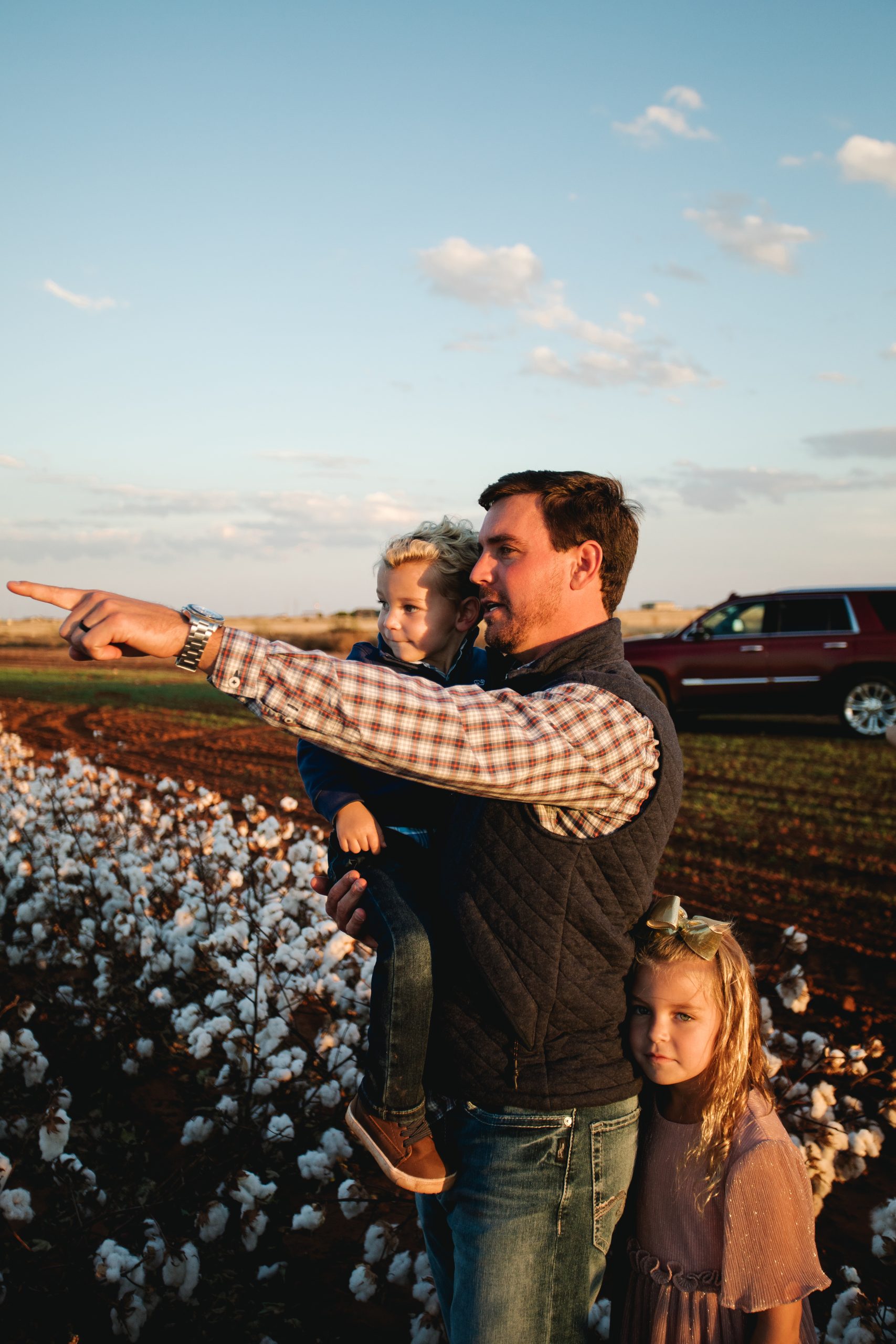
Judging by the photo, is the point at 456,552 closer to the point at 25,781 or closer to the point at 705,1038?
the point at 705,1038

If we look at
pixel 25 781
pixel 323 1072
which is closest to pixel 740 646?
pixel 25 781

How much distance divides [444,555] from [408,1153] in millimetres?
1624

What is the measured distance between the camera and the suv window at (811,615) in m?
14.3

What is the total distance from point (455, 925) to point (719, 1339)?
Result: 41.2 inches

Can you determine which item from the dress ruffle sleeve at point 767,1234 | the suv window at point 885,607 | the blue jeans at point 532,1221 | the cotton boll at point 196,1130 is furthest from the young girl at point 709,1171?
the suv window at point 885,607

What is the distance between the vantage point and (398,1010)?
2.06 metres

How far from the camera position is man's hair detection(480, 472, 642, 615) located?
2.20m

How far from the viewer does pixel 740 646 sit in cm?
1438

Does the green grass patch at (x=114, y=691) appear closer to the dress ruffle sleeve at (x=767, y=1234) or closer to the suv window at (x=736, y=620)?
the suv window at (x=736, y=620)

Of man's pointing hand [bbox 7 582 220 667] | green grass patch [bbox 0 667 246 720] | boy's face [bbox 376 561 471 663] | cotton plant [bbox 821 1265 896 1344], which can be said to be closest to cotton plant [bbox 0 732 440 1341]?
cotton plant [bbox 821 1265 896 1344]

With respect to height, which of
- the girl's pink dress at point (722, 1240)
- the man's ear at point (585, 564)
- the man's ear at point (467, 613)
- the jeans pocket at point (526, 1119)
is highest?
the man's ear at point (585, 564)

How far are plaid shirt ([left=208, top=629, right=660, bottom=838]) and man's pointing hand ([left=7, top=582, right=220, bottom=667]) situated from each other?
0.09 metres

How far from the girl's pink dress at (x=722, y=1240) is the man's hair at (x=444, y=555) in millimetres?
1543

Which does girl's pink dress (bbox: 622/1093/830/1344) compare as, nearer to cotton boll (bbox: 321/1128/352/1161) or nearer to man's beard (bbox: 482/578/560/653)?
man's beard (bbox: 482/578/560/653)
